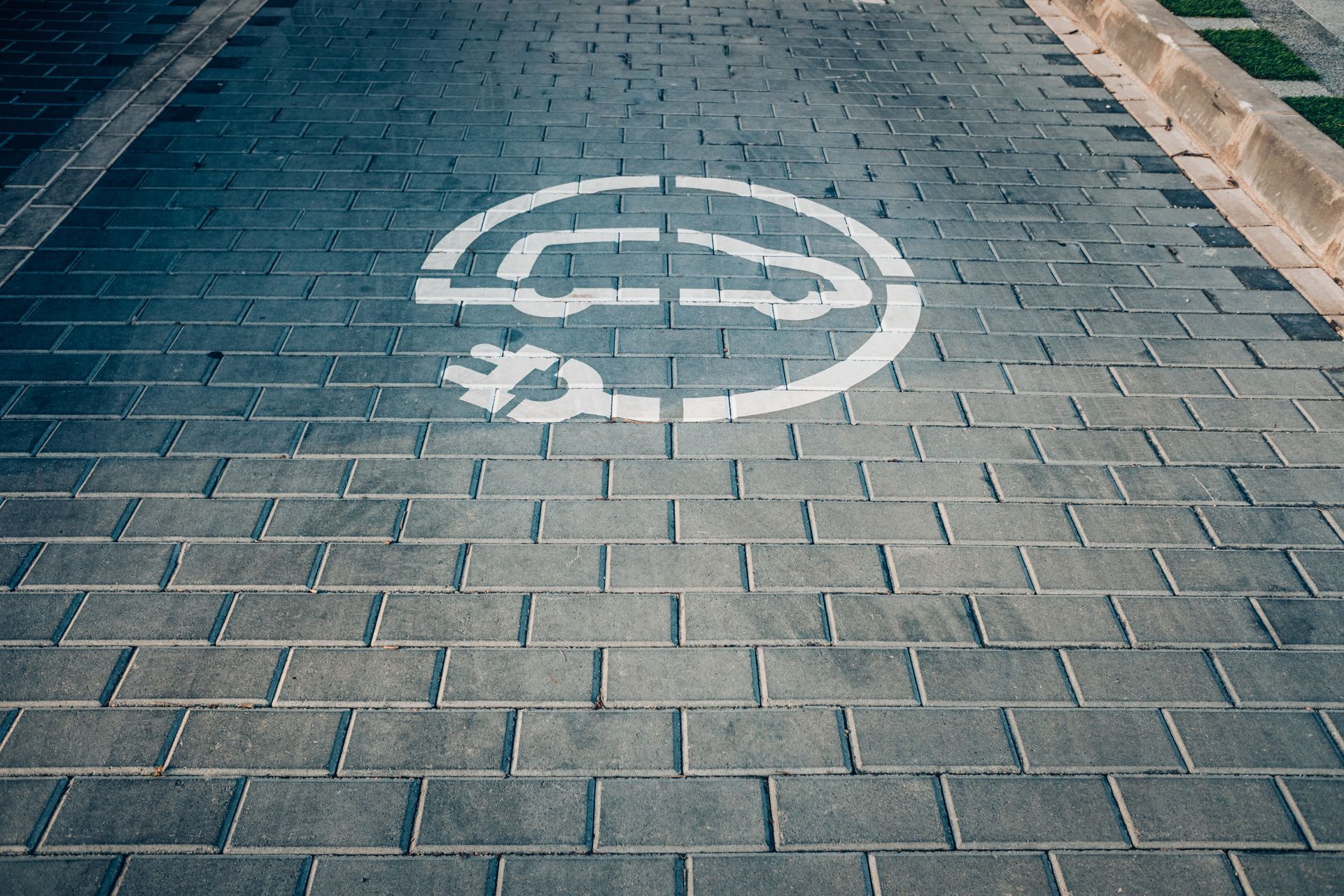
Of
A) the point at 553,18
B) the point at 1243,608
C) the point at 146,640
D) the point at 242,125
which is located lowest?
the point at 146,640

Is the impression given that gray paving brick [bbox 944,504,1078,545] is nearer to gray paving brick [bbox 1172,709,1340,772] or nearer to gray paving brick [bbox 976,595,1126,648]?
gray paving brick [bbox 976,595,1126,648]

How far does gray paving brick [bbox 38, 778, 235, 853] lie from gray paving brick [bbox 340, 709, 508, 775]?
39 centimetres

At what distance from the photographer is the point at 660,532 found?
10.9 feet

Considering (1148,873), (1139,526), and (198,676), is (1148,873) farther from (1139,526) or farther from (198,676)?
(198,676)

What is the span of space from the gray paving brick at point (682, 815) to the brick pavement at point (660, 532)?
0.5 inches

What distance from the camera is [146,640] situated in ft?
9.56

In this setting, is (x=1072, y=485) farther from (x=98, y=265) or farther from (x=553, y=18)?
(x=553, y=18)

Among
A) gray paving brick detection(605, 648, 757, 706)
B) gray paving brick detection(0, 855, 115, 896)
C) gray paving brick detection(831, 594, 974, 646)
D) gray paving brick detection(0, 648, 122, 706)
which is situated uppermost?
gray paving brick detection(831, 594, 974, 646)

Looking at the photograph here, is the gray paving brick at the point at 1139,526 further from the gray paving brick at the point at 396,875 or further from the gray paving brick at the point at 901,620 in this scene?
the gray paving brick at the point at 396,875

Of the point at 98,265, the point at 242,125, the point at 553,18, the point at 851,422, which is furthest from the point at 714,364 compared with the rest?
the point at 553,18

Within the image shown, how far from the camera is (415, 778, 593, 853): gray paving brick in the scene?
244 cm

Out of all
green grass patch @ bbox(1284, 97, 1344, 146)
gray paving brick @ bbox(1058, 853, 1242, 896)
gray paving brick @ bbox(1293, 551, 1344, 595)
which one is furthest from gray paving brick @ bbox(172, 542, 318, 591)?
green grass patch @ bbox(1284, 97, 1344, 146)

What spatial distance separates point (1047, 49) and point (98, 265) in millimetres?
7244

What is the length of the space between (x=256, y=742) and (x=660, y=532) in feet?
5.16
